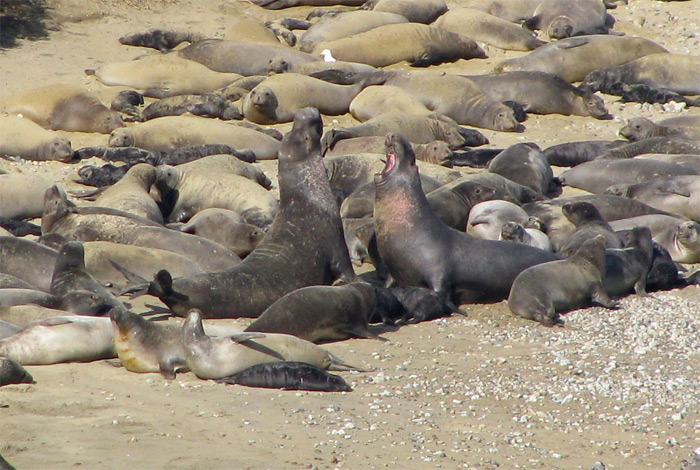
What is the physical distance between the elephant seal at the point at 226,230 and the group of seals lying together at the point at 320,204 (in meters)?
0.02

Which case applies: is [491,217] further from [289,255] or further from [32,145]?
[32,145]

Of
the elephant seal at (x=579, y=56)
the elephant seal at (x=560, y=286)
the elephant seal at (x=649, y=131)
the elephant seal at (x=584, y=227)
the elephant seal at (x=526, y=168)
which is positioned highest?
the elephant seal at (x=560, y=286)

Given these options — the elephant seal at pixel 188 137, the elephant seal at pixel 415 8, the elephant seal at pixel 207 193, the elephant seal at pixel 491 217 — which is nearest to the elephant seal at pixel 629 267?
the elephant seal at pixel 491 217

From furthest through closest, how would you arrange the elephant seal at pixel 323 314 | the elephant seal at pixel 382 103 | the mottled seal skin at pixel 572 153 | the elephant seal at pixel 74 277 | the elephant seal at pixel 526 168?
the elephant seal at pixel 382 103
the mottled seal skin at pixel 572 153
the elephant seal at pixel 526 168
the elephant seal at pixel 74 277
the elephant seal at pixel 323 314

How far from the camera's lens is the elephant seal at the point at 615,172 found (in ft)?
32.8

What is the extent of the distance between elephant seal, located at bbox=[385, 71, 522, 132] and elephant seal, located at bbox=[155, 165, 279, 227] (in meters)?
3.71

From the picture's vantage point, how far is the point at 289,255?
7.08 meters

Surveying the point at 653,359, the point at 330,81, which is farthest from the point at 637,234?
the point at 330,81

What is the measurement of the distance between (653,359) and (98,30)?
35.7 ft

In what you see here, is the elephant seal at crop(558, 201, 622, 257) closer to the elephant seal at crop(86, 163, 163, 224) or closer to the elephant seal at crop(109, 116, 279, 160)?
the elephant seal at crop(86, 163, 163, 224)

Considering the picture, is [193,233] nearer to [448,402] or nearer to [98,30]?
[448,402]

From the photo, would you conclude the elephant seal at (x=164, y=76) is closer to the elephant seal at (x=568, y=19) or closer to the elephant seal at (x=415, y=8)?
the elephant seal at (x=415, y=8)

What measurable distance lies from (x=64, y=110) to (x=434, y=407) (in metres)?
7.54

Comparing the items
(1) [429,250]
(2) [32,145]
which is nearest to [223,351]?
(1) [429,250]
